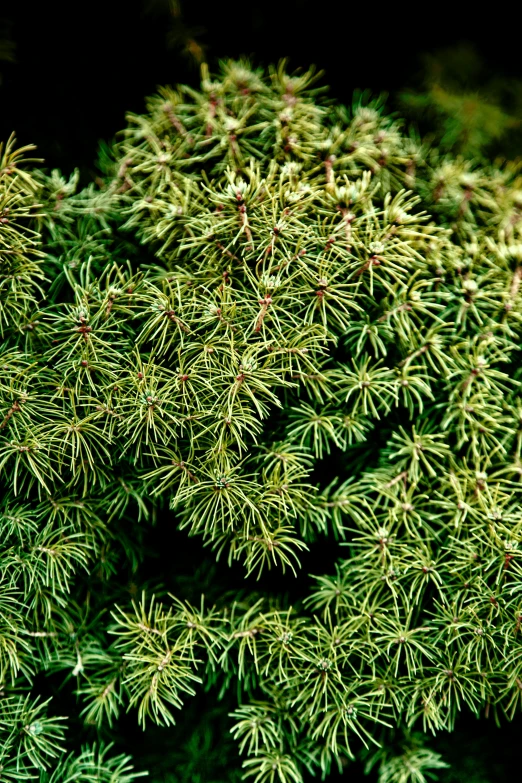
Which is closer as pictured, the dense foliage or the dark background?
the dense foliage

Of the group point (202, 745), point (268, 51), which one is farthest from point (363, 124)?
point (202, 745)

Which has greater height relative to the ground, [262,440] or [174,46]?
[174,46]

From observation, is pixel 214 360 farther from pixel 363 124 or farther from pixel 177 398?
pixel 363 124

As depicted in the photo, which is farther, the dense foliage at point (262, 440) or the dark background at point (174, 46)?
the dark background at point (174, 46)
